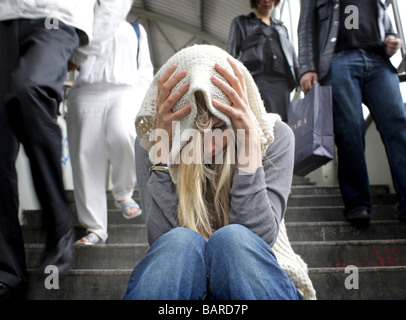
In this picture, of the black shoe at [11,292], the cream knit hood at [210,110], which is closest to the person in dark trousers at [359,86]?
the cream knit hood at [210,110]

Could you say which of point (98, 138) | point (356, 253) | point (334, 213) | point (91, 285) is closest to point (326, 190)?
point (334, 213)

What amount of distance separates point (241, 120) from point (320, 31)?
117cm

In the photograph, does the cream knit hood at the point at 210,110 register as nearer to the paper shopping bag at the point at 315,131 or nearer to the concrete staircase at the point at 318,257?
the concrete staircase at the point at 318,257

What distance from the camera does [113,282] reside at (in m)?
1.40

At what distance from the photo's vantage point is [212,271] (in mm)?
854

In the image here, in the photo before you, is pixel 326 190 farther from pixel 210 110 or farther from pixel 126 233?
pixel 210 110

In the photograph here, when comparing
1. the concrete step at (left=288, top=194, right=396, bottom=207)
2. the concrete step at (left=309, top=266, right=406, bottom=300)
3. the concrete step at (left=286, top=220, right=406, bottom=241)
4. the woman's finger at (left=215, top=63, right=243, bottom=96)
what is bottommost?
the concrete step at (left=288, top=194, right=396, bottom=207)

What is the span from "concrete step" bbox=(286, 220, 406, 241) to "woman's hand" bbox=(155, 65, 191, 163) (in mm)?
968

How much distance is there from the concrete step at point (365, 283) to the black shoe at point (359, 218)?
434 mm

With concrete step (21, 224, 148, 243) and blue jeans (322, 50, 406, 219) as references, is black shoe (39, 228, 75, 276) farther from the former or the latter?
blue jeans (322, 50, 406, 219)

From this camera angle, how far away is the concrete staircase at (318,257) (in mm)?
1343

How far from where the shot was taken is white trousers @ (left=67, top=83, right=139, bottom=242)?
1.88 meters

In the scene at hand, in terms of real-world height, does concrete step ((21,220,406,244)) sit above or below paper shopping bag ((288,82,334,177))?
below

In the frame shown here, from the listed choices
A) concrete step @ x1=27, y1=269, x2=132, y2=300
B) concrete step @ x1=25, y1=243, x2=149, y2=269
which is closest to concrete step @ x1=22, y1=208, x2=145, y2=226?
concrete step @ x1=25, y1=243, x2=149, y2=269
